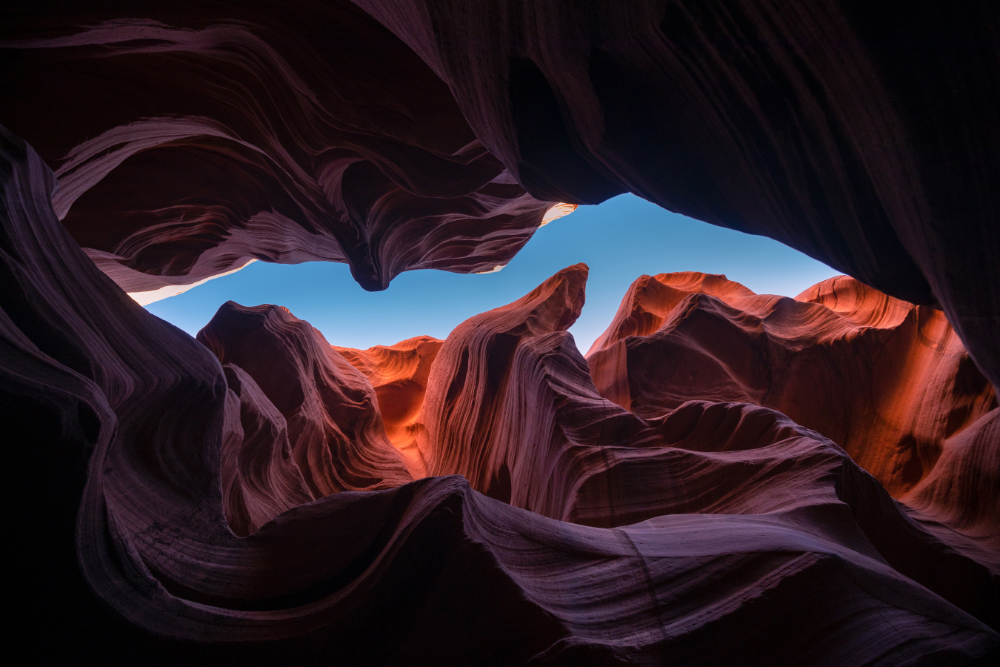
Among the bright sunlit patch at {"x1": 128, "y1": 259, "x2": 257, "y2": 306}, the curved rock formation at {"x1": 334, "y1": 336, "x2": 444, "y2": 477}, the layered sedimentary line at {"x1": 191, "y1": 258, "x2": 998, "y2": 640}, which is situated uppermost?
the bright sunlit patch at {"x1": 128, "y1": 259, "x2": 257, "y2": 306}

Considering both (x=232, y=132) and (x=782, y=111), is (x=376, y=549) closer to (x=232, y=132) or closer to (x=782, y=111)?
(x=782, y=111)

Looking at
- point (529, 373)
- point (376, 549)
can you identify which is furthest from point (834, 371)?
point (376, 549)

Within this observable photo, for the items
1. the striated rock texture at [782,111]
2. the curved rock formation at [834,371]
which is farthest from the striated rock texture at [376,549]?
the curved rock formation at [834,371]

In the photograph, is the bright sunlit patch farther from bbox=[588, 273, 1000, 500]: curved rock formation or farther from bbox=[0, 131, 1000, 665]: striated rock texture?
bbox=[588, 273, 1000, 500]: curved rock formation

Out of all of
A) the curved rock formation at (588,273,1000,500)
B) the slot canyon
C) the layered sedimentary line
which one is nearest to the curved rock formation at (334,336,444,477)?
the layered sedimentary line

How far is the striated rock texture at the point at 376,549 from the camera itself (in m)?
1.76

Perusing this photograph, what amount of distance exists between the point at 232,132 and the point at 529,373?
5723mm

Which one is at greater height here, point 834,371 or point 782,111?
point 782,111

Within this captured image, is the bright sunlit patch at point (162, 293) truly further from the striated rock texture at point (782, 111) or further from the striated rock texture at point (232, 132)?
the striated rock texture at point (782, 111)

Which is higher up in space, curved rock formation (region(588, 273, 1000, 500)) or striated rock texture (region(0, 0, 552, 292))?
striated rock texture (region(0, 0, 552, 292))

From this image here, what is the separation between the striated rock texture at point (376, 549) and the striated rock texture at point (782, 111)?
184cm

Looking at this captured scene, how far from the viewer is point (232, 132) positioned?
560cm

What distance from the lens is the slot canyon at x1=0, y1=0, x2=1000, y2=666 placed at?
196cm

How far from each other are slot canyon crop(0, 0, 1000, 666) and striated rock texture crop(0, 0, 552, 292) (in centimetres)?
4
